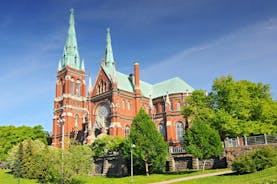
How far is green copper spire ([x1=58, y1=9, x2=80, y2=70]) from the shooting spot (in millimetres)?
78125

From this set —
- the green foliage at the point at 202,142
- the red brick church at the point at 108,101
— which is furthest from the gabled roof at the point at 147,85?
the green foliage at the point at 202,142

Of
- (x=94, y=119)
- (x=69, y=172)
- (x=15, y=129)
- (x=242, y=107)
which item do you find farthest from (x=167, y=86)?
(x=69, y=172)

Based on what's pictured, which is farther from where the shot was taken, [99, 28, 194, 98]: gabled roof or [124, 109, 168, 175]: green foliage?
[99, 28, 194, 98]: gabled roof

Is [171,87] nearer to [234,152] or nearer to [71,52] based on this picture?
[71,52]

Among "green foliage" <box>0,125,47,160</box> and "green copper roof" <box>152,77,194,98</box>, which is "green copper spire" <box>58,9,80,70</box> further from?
"green copper roof" <box>152,77,194,98</box>

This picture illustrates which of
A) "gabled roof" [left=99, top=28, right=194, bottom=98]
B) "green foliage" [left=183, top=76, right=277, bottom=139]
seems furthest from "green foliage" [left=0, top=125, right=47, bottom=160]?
"green foliage" [left=183, top=76, right=277, bottom=139]

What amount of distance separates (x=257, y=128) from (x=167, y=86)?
36.2 m

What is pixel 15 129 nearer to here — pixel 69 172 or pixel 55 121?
pixel 55 121

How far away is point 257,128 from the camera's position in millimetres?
36938

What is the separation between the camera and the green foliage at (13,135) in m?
64.7

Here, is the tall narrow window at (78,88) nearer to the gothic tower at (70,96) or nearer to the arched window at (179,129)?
the gothic tower at (70,96)

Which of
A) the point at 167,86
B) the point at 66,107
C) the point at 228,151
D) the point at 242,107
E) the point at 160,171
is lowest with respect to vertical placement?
the point at 160,171

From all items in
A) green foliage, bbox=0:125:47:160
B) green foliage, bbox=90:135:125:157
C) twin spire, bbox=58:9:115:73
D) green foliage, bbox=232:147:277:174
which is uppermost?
twin spire, bbox=58:9:115:73

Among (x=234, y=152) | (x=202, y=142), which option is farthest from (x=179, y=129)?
(x=234, y=152)
